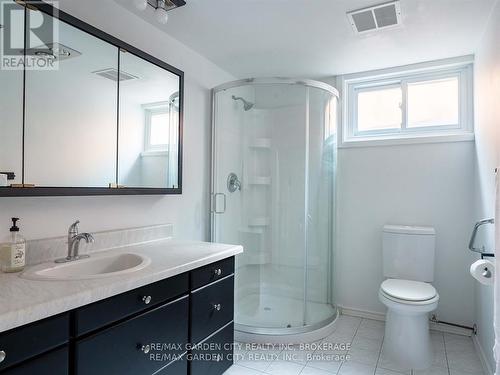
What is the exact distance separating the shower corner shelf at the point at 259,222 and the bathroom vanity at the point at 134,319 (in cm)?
86

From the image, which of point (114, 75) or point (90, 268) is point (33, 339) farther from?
point (114, 75)

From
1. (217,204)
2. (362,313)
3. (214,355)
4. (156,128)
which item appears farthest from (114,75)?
(362,313)

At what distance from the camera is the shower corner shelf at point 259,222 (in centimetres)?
276

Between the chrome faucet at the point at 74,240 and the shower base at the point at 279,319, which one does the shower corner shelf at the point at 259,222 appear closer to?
the shower base at the point at 279,319

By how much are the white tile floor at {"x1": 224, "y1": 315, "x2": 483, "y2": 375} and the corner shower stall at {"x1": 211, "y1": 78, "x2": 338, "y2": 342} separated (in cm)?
31

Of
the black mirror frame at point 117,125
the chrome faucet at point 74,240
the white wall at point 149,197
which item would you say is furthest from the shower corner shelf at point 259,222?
the chrome faucet at point 74,240

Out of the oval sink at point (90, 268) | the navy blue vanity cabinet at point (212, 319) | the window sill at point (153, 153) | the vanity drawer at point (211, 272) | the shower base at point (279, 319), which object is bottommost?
the shower base at point (279, 319)

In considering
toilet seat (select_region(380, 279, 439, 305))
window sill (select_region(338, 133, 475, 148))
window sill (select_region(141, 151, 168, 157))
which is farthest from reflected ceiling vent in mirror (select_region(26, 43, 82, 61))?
toilet seat (select_region(380, 279, 439, 305))

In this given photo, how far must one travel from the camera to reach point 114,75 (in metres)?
1.75

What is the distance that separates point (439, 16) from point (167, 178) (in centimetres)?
204

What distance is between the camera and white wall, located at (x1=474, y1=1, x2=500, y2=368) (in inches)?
69.2

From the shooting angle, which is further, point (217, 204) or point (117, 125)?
point (217, 204)

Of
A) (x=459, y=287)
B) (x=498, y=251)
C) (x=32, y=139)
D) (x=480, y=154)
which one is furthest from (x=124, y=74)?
(x=459, y=287)

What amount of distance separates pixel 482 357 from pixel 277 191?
72.6 inches
